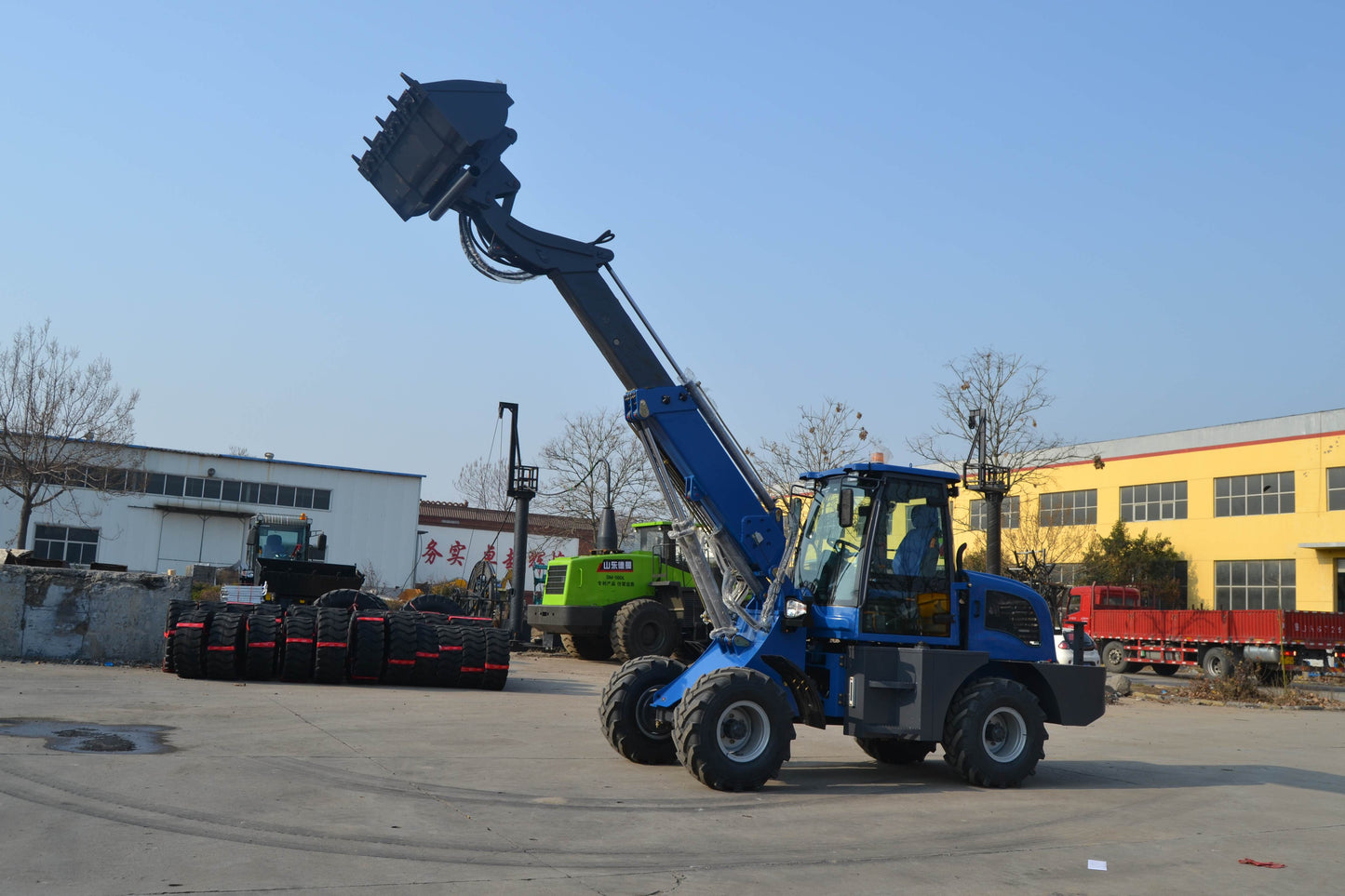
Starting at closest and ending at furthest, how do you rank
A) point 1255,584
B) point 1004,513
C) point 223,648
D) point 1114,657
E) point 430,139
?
point 430,139, point 223,648, point 1114,657, point 1255,584, point 1004,513

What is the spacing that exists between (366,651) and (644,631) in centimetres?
665

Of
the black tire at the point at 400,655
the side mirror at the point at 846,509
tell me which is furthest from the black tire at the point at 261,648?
the side mirror at the point at 846,509

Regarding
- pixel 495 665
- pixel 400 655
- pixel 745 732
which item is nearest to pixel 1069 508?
pixel 495 665

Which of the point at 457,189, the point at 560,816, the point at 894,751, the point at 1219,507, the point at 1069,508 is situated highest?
the point at 1069,508

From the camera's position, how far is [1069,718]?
10484 millimetres

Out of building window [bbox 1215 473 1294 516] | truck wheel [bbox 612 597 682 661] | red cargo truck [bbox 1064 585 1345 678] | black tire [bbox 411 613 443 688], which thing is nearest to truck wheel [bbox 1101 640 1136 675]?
red cargo truck [bbox 1064 585 1345 678]

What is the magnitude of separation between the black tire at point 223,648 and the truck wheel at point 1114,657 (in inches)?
1002

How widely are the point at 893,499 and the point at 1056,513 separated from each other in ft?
137

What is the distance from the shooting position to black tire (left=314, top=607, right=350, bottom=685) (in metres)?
16.0

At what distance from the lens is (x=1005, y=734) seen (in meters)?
10.1

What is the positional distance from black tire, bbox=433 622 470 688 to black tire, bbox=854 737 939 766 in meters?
7.50

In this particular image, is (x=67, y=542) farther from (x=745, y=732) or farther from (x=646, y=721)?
(x=745, y=732)

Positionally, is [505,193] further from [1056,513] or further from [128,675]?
[1056,513]

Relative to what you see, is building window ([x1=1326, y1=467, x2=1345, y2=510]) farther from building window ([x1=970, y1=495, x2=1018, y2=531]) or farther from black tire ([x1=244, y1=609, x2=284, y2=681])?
black tire ([x1=244, y1=609, x2=284, y2=681])
